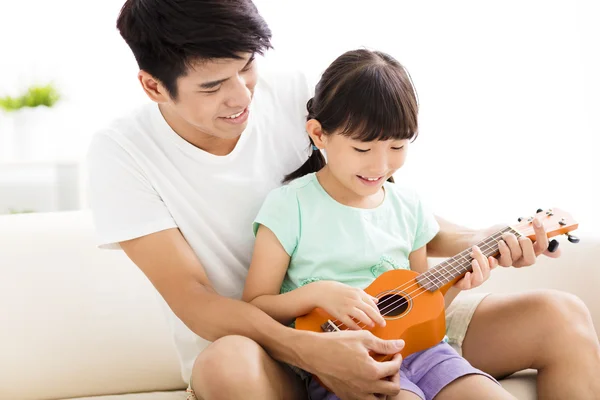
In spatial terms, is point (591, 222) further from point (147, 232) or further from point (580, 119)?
point (147, 232)

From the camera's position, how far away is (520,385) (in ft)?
5.45

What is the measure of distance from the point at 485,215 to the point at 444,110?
19.6 inches

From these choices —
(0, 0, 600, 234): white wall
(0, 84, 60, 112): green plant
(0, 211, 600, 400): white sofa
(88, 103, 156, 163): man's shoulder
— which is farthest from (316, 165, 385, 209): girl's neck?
(0, 84, 60, 112): green plant

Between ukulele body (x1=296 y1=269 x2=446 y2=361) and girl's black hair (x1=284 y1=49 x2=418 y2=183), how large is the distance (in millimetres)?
299

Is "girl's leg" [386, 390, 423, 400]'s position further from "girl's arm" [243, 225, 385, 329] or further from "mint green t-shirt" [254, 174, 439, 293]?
"mint green t-shirt" [254, 174, 439, 293]

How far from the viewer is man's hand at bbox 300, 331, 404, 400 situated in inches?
51.1

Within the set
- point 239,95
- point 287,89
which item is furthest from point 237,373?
point 287,89

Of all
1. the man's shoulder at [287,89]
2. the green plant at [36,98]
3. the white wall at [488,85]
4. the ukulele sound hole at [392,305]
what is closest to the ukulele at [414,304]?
the ukulele sound hole at [392,305]

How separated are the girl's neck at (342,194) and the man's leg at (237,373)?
0.39 metres

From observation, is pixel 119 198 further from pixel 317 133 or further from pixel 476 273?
pixel 476 273

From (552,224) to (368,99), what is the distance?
1.63 feet

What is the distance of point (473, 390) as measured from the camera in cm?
142

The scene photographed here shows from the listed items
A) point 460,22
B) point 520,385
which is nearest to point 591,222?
point 460,22

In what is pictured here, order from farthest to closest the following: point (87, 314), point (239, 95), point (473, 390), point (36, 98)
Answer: point (36, 98) < point (87, 314) < point (239, 95) < point (473, 390)
